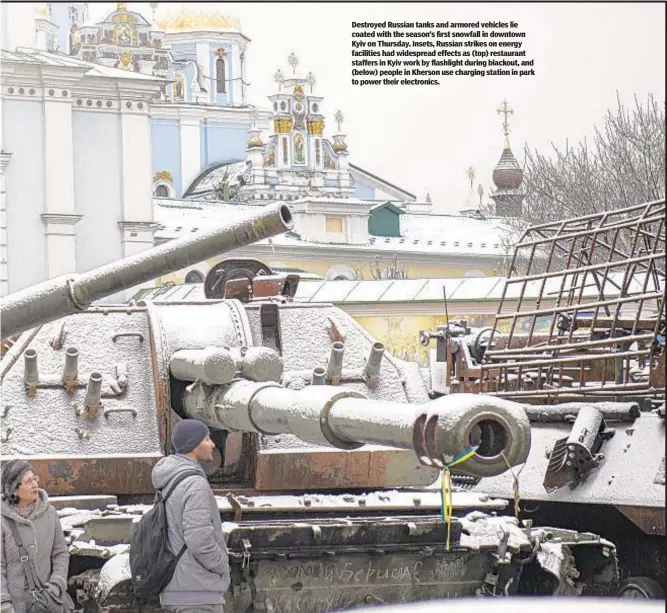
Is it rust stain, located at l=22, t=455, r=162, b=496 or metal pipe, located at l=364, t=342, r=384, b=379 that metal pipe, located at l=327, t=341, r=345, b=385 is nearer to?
metal pipe, located at l=364, t=342, r=384, b=379

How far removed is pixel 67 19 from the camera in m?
59.7

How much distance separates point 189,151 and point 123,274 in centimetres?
4800

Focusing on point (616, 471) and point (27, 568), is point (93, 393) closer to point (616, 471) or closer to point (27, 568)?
point (27, 568)

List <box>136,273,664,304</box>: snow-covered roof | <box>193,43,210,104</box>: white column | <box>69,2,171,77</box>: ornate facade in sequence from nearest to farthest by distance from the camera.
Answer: <box>136,273,664,304</box>: snow-covered roof, <box>69,2,171,77</box>: ornate facade, <box>193,43,210,104</box>: white column

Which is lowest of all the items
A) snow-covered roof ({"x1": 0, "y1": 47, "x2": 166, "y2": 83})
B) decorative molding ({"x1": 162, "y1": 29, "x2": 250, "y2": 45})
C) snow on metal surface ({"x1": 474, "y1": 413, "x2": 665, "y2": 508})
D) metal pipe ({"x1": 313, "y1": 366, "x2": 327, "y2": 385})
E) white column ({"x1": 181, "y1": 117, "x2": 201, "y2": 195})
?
snow on metal surface ({"x1": 474, "y1": 413, "x2": 665, "y2": 508})

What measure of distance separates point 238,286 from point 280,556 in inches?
101

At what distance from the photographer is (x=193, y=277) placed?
111 ft

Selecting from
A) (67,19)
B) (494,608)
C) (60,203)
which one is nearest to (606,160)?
(60,203)

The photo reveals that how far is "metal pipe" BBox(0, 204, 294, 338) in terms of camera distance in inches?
219

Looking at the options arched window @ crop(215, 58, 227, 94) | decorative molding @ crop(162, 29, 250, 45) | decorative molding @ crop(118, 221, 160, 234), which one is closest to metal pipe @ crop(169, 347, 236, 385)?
decorative molding @ crop(118, 221, 160, 234)

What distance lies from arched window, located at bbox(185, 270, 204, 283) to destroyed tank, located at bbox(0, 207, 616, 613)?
24.6m

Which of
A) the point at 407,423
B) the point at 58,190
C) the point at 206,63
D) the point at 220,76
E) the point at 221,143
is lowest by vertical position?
the point at 407,423

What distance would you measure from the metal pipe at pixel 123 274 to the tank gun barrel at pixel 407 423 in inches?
24.0

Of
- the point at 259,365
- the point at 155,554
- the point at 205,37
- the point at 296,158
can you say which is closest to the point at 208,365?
the point at 259,365
